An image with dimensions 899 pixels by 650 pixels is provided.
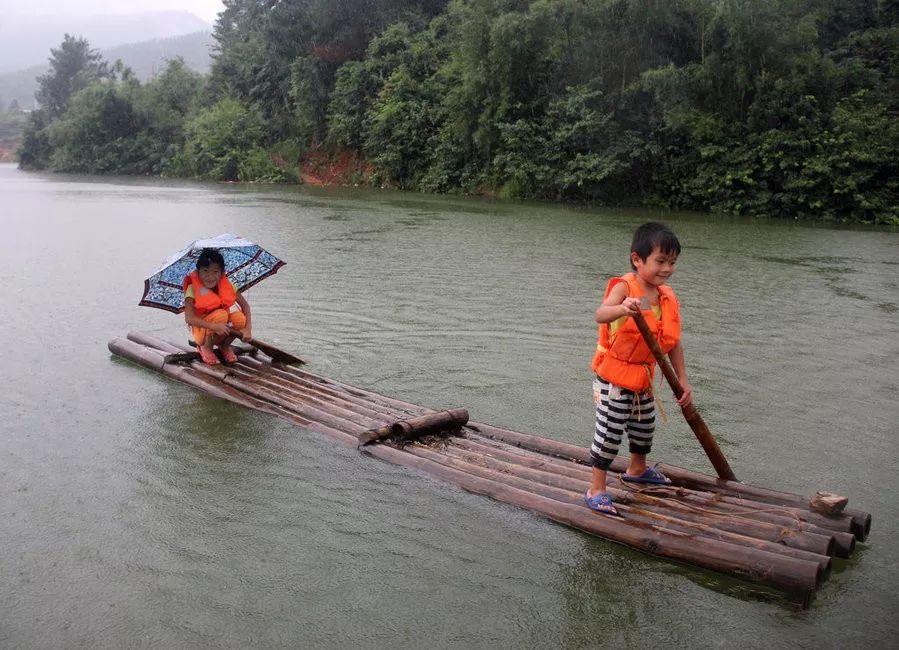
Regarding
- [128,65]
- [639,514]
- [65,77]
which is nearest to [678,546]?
[639,514]

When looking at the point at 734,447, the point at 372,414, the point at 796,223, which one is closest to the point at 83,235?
the point at 372,414

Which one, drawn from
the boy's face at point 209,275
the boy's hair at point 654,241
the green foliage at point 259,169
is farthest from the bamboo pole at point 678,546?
the green foliage at point 259,169

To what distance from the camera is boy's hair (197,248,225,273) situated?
5836 millimetres

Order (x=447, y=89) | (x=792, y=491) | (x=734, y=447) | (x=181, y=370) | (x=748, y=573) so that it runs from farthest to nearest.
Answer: (x=447, y=89) → (x=181, y=370) → (x=734, y=447) → (x=792, y=491) → (x=748, y=573)

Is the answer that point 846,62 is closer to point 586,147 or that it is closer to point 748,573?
point 586,147

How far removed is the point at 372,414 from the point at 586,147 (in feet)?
60.2

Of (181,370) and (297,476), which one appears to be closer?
(297,476)

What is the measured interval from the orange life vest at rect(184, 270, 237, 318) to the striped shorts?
10.8 ft

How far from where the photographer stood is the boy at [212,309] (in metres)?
5.80

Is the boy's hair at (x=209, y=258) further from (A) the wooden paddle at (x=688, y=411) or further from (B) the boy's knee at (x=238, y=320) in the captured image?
(A) the wooden paddle at (x=688, y=411)

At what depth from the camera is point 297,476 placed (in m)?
4.21

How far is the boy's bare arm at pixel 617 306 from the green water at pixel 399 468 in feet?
3.28

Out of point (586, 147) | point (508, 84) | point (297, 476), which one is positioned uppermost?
point (508, 84)

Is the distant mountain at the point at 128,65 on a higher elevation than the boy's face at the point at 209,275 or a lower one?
higher
